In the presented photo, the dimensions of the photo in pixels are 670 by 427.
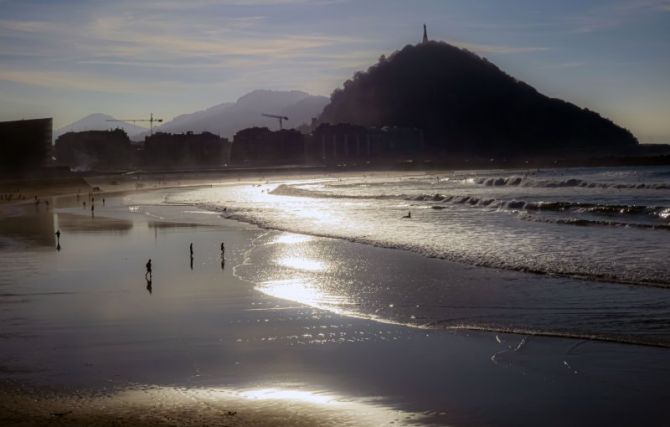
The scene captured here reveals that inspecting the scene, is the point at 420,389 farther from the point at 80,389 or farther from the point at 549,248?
the point at 549,248

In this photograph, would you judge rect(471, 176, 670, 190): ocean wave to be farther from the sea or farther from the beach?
the beach

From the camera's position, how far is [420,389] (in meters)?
10.6

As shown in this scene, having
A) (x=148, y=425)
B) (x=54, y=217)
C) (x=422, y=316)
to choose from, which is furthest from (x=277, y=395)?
(x=54, y=217)

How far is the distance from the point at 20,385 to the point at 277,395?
12.4 feet

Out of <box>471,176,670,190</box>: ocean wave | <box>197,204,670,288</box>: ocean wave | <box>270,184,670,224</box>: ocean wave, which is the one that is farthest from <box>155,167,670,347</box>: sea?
<box>471,176,670,190</box>: ocean wave

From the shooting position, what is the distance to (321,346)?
13117mm

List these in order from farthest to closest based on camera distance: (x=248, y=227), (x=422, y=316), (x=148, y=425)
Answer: (x=248, y=227)
(x=422, y=316)
(x=148, y=425)

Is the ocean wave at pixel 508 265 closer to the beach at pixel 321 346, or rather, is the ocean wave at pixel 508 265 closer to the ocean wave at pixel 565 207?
the beach at pixel 321 346

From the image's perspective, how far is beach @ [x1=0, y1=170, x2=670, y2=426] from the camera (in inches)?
383

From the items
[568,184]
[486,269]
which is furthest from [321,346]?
[568,184]

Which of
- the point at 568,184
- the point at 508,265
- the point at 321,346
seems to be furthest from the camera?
the point at 568,184

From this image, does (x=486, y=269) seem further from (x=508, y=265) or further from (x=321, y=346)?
(x=321, y=346)

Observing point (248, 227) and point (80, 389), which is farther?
point (248, 227)

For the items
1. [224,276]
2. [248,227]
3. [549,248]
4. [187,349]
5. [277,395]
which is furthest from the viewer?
[248,227]
